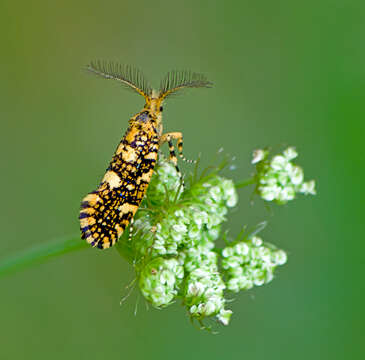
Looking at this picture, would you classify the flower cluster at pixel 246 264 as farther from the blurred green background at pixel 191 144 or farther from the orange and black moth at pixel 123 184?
the blurred green background at pixel 191 144

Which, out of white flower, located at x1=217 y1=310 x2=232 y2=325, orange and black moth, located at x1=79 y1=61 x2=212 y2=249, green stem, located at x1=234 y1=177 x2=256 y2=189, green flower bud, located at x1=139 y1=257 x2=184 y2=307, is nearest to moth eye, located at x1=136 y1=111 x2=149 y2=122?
orange and black moth, located at x1=79 y1=61 x2=212 y2=249

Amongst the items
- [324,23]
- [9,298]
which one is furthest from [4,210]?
[324,23]

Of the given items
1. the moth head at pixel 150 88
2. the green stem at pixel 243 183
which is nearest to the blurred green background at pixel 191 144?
the green stem at pixel 243 183

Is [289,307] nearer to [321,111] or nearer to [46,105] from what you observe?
[321,111]

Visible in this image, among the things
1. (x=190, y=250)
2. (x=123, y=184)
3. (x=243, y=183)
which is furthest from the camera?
(x=243, y=183)

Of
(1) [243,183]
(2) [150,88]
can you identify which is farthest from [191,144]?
(1) [243,183]

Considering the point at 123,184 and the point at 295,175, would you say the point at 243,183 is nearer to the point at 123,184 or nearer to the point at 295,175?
the point at 295,175
